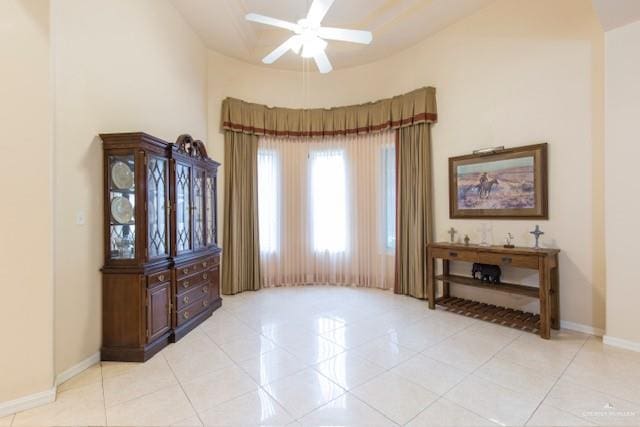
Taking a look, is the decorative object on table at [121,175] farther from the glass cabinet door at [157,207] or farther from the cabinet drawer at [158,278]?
the cabinet drawer at [158,278]

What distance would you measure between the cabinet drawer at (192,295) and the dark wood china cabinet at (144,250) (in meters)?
0.01

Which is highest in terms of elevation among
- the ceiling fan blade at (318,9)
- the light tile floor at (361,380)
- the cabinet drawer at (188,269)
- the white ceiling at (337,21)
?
the white ceiling at (337,21)

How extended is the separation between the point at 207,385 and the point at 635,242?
3663mm

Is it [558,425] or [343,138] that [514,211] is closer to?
[558,425]

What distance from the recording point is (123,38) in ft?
8.89

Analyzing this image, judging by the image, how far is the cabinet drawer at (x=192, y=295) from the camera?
9.45 feet

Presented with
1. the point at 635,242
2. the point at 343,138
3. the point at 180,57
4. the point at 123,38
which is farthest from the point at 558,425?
the point at 180,57

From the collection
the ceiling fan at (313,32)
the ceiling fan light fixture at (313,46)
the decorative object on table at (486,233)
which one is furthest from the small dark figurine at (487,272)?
the ceiling fan light fixture at (313,46)

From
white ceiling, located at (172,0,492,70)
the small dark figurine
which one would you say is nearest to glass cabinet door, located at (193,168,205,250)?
white ceiling, located at (172,0,492,70)

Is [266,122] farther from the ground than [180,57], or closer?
closer

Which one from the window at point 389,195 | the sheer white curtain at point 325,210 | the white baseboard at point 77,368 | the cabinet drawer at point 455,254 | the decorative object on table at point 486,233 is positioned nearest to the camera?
the white baseboard at point 77,368

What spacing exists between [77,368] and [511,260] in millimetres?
3955

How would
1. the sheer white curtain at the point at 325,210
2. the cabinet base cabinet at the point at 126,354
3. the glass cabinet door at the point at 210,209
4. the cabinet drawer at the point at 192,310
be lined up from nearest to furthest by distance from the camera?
the cabinet base cabinet at the point at 126,354 → the cabinet drawer at the point at 192,310 → the glass cabinet door at the point at 210,209 → the sheer white curtain at the point at 325,210

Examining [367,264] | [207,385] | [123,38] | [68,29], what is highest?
[123,38]
